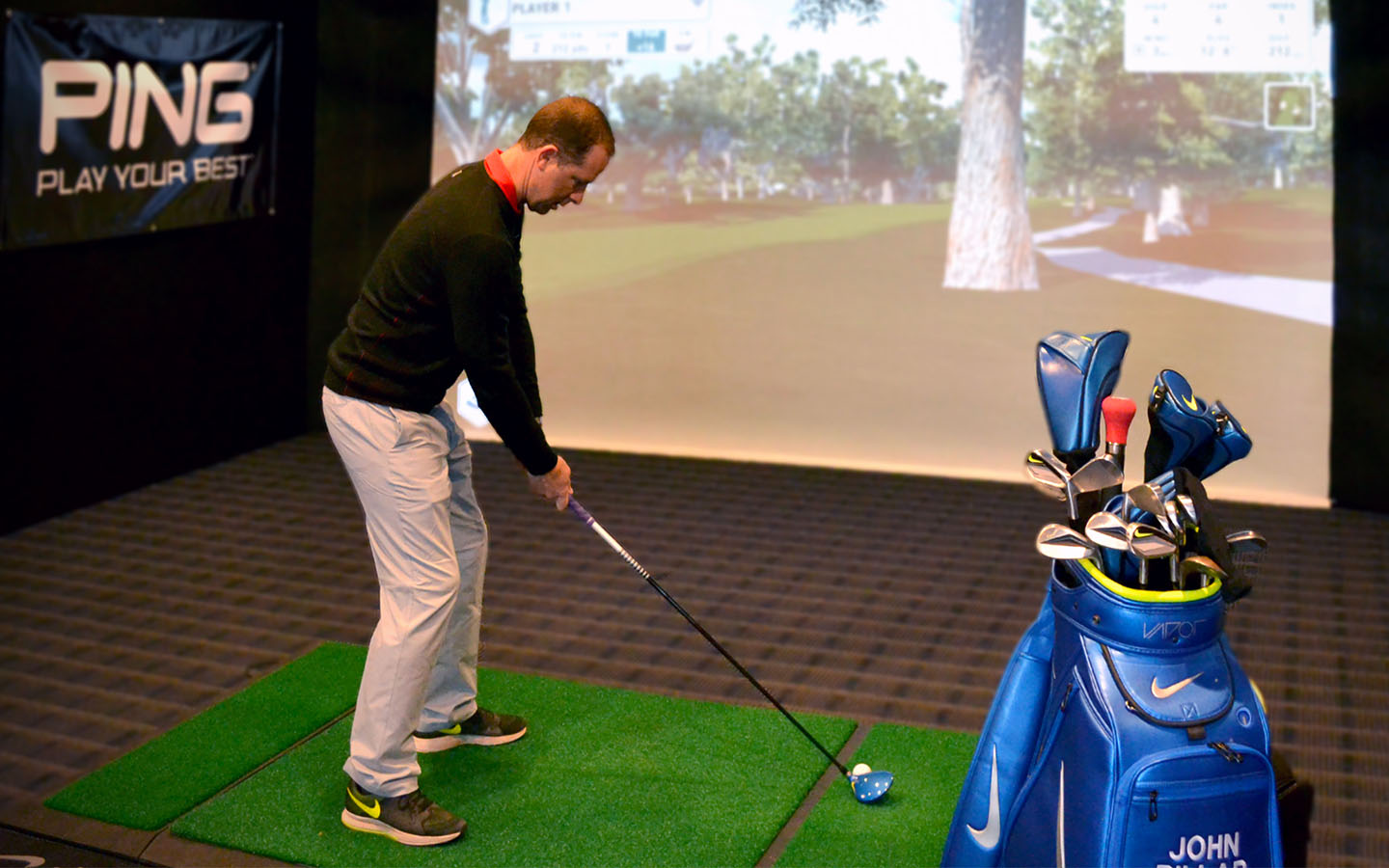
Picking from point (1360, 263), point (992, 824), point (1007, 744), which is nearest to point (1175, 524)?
point (1007, 744)

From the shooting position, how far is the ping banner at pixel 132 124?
4.41 m

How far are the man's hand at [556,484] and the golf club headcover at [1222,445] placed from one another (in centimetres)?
111

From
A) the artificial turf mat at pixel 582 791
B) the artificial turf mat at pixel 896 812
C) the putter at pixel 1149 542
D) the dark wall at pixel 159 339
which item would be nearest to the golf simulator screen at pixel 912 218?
the dark wall at pixel 159 339

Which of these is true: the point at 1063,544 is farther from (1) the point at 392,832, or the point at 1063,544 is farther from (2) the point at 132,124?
A: (2) the point at 132,124

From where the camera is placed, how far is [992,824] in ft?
7.49

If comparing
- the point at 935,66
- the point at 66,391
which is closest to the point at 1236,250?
the point at 935,66

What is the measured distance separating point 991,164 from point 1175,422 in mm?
3764

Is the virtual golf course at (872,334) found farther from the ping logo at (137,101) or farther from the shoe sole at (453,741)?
the shoe sole at (453,741)

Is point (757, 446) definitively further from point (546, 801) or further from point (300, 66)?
point (546, 801)

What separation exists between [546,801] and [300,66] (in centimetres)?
398

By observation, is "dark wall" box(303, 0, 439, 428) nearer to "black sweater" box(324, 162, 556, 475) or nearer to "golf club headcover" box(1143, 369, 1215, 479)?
"black sweater" box(324, 162, 556, 475)

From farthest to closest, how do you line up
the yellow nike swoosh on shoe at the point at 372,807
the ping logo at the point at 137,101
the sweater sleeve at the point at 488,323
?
the ping logo at the point at 137,101 < the yellow nike swoosh on shoe at the point at 372,807 < the sweater sleeve at the point at 488,323

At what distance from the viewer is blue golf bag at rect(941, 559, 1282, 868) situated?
6.55 ft

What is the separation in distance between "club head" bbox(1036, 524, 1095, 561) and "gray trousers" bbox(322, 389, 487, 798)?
1.14 meters
